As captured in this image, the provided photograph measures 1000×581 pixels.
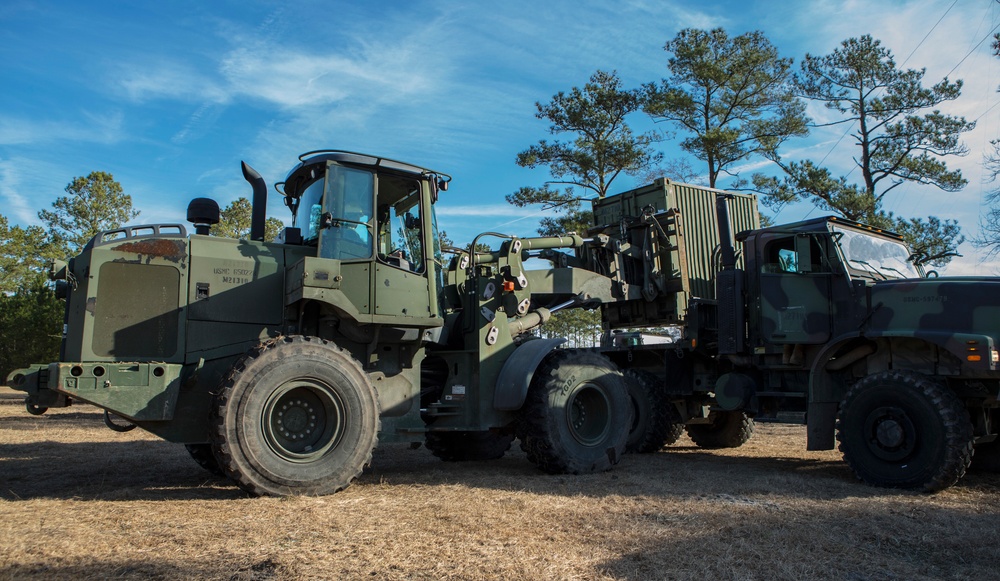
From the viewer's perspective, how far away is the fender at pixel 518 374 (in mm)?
7637

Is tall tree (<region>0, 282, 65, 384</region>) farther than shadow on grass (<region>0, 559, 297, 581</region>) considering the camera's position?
Yes

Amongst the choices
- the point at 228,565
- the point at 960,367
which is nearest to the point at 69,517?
the point at 228,565

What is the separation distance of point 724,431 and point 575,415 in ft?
12.2

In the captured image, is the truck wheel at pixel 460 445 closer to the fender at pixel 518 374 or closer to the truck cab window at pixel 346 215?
the fender at pixel 518 374

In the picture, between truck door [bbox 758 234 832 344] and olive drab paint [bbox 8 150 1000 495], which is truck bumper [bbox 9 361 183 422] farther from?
truck door [bbox 758 234 832 344]

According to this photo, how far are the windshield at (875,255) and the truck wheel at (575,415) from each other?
3.04 metres

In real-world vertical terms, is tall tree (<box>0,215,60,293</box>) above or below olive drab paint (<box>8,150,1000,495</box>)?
above

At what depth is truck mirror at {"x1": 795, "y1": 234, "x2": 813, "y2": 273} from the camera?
8398 millimetres

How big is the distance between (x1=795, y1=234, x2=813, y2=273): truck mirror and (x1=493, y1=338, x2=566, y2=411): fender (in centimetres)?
304

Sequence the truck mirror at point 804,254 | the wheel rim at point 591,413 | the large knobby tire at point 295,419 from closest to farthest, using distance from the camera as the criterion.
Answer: the large knobby tire at point 295,419 → the wheel rim at point 591,413 → the truck mirror at point 804,254

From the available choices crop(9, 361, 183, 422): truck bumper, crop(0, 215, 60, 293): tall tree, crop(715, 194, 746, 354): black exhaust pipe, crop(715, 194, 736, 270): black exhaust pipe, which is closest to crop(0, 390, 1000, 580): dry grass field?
crop(9, 361, 183, 422): truck bumper

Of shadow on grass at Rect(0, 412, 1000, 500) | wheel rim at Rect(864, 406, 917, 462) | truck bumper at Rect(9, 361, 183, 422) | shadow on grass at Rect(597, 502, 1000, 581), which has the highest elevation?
truck bumper at Rect(9, 361, 183, 422)

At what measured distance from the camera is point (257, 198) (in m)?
7.57

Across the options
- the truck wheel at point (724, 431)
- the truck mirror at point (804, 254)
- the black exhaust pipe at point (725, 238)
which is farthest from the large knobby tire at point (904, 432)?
the truck wheel at point (724, 431)
